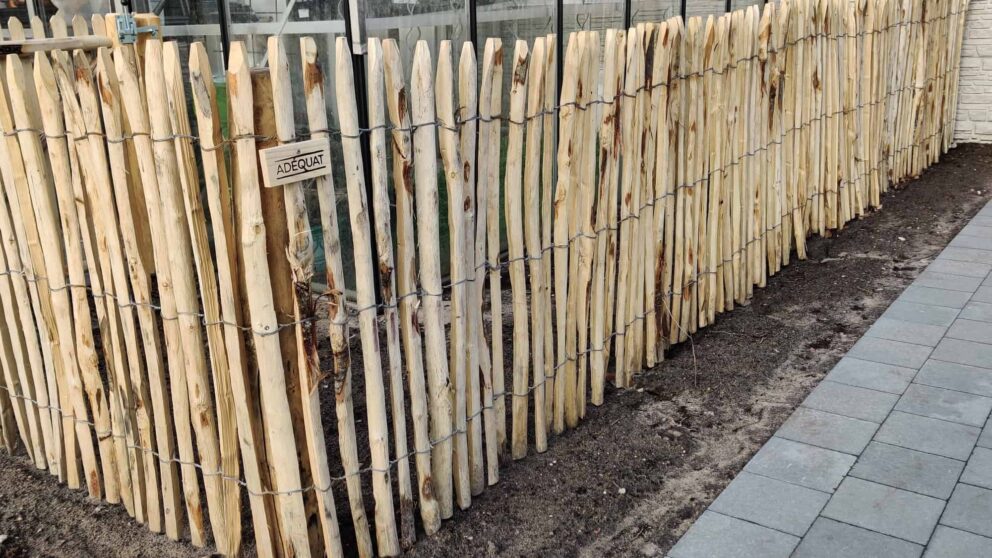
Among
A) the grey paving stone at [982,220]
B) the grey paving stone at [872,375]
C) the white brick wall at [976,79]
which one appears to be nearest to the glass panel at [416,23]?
the grey paving stone at [872,375]

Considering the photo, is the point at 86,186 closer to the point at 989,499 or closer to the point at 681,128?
the point at 681,128

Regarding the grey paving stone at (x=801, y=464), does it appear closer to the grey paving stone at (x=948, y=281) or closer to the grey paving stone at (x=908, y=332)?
the grey paving stone at (x=908, y=332)

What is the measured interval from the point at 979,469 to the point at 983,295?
228 cm

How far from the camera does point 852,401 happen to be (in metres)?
4.21

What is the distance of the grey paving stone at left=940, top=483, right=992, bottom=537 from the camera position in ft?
10.5

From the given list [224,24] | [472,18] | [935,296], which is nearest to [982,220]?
[935,296]

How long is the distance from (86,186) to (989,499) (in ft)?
12.2

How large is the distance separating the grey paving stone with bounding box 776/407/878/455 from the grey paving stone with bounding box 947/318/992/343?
1320 mm

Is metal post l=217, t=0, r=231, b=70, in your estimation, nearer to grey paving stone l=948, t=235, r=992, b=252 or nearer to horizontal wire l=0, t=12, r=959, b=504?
horizontal wire l=0, t=12, r=959, b=504

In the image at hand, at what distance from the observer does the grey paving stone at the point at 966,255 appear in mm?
6102

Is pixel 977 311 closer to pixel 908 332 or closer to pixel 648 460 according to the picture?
pixel 908 332

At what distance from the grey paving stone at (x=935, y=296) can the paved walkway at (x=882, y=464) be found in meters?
0.22

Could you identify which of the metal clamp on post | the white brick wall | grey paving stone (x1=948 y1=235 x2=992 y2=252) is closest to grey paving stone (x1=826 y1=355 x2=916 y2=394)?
grey paving stone (x1=948 y1=235 x2=992 y2=252)

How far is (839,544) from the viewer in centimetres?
315
